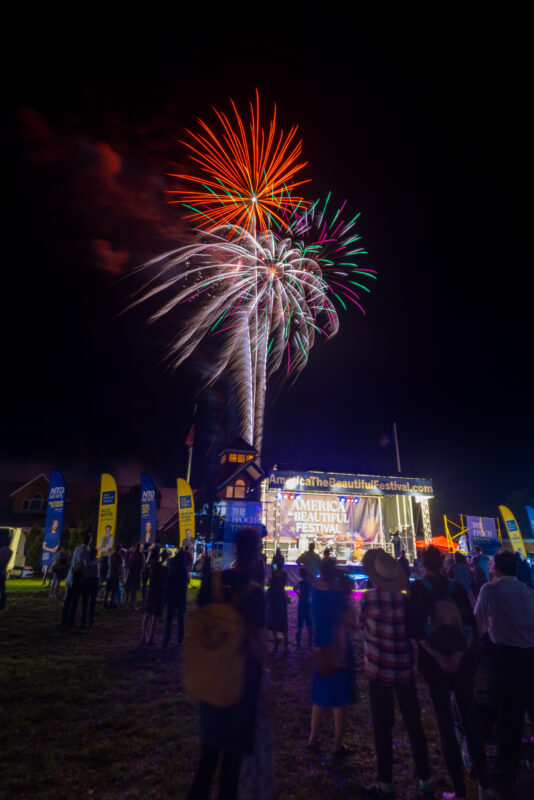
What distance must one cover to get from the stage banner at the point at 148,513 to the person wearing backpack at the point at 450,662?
16191 millimetres

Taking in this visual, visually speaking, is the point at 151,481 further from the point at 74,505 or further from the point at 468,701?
the point at 74,505

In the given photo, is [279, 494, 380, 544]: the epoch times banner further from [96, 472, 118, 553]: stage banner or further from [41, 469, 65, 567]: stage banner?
[41, 469, 65, 567]: stage banner

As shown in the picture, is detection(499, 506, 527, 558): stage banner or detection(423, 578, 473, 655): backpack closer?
detection(423, 578, 473, 655): backpack

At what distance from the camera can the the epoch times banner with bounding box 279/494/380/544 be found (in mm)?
24938

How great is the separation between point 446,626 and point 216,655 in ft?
7.56

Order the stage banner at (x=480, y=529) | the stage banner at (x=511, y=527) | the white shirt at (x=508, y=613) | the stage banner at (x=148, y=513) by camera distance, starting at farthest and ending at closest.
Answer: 1. the stage banner at (x=511, y=527)
2. the stage banner at (x=148, y=513)
3. the stage banner at (x=480, y=529)
4. the white shirt at (x=508, y=613)

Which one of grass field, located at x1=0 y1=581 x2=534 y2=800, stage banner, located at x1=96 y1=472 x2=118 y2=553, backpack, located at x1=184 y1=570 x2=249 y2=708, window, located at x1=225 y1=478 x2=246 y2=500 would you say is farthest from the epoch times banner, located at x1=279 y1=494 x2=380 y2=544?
backpack, located at x1=184 y1=570 x2=249 y2=708

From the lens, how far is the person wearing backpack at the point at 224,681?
2615 millimetres

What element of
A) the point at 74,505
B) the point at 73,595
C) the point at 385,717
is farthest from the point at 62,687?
the point at 74,505

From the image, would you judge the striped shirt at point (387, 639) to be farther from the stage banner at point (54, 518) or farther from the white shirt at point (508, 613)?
the stage banner at point (54, 518)

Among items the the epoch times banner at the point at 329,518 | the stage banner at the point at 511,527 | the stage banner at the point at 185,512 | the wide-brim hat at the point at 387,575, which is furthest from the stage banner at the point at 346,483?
the wide-brim hat at the point at 387,575

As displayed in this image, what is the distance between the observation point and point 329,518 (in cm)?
2567

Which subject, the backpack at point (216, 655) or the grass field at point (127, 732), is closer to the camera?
the backpack at point (216, 655)

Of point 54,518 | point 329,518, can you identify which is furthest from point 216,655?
point 329,518
